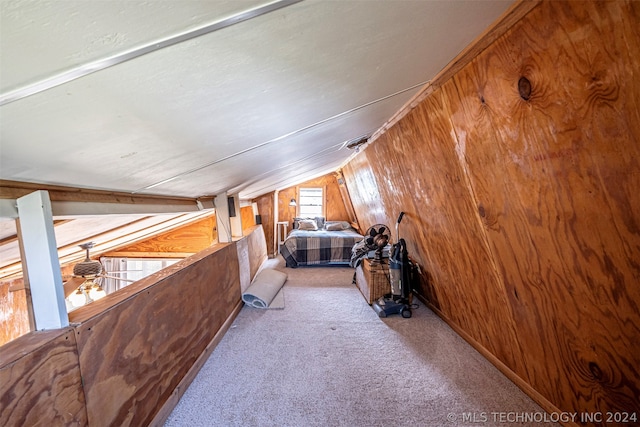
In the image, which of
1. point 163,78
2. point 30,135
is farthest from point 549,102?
point 30,135

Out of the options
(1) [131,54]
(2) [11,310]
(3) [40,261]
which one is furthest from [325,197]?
(1) [131,54]

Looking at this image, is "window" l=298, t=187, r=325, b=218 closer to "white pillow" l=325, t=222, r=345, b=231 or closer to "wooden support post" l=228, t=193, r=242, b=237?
"white pillow" l=325, t=222, r=345, b=231

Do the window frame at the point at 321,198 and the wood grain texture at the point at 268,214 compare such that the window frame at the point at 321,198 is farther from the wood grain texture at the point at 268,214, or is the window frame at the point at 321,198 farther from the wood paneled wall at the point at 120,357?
the wood paneled wall at the point at 120,357

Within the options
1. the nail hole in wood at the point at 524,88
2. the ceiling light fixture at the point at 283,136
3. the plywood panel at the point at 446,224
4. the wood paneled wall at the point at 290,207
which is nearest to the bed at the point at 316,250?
the wood paneled wall at the point at 290,207

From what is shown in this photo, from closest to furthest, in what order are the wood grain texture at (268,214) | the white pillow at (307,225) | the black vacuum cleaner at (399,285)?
1. the black vacuum cleaner at (399,285)
2. the white pillow at (307,225)
3. the wood grain texture at (268,214)

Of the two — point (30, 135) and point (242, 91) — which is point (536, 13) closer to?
point (242, 91)

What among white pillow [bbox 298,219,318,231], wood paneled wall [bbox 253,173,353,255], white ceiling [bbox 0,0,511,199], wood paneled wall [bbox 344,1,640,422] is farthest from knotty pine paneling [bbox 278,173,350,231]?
white ceiling [bbox 0,0,511,199]

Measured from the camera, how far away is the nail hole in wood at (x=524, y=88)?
1.00 metres

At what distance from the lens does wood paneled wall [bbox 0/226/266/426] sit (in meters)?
0.85

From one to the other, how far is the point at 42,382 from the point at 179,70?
3.69 ft

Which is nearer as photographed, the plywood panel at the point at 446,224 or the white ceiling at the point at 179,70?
the white ceiling at the point at 179,70

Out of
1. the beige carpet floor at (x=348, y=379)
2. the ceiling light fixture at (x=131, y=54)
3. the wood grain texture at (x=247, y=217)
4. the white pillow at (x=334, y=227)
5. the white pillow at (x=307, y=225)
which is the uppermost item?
the ceiling light fixture at (x=131, y=54)

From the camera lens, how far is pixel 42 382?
878mm

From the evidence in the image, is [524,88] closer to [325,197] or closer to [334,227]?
[334,227]
